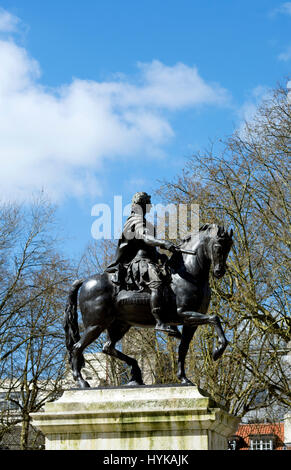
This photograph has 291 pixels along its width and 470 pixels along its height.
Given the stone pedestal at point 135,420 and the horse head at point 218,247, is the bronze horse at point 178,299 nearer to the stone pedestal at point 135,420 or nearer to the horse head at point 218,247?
the horse head at point 218,247

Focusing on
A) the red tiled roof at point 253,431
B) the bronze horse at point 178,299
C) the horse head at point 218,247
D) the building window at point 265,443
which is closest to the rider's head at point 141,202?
the bronze horse at point 178,299

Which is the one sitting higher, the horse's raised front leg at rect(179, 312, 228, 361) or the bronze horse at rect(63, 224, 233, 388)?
the bronze horse at rect(63, 224, 233, 388)

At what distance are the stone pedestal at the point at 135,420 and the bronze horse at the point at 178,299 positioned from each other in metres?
→ 0.67

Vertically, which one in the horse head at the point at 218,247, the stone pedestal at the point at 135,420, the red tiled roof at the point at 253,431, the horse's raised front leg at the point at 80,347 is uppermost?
the red tiled roof at the point at 253,431

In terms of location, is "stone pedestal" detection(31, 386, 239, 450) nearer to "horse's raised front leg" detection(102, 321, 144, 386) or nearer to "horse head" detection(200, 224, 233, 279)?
"horse's raised front leg" detection(102, 321, 144, 386)

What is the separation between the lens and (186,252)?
9.81m

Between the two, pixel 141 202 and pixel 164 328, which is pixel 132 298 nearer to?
pixel 164 328

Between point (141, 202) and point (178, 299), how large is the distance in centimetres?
162

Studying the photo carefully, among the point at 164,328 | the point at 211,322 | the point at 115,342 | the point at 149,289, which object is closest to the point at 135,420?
the point at 164,328

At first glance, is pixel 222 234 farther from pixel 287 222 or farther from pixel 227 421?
pixel 287 222

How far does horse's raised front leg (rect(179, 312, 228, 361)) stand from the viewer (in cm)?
933

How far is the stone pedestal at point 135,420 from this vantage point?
28.2ft

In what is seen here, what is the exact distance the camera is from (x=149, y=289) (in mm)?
9703

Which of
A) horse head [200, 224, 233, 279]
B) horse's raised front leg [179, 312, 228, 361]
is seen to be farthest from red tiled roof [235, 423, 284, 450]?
horse head [200, 224, 233, 279]
